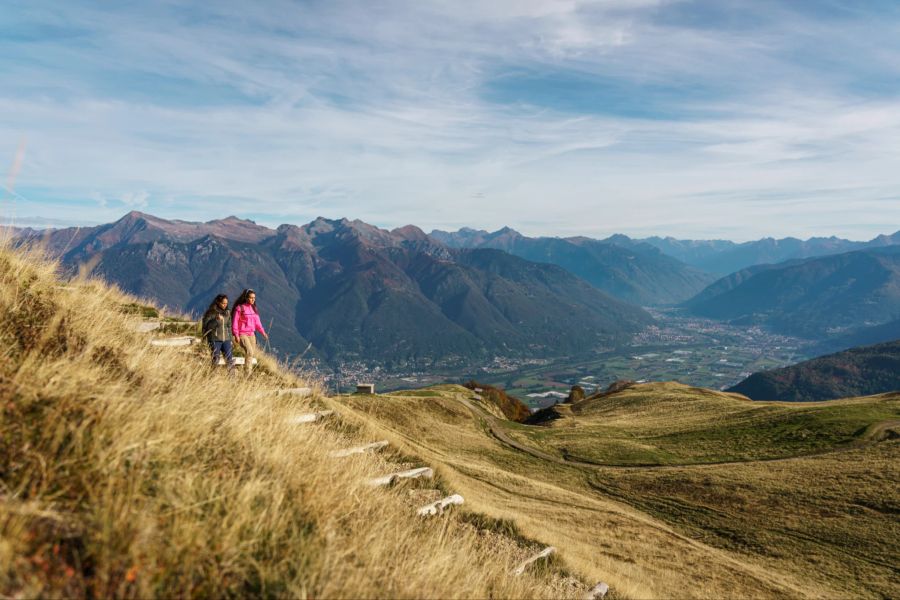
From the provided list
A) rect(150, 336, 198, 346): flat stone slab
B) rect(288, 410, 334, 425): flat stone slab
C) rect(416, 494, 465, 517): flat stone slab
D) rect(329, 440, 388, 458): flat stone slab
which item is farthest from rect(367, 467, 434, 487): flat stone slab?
rect(150, 336, 198, 346): flat stone slab

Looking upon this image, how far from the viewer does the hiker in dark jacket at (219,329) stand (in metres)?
15.0

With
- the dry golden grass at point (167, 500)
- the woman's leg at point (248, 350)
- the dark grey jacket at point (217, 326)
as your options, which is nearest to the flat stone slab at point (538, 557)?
the dry golden grass at point (167, 500)

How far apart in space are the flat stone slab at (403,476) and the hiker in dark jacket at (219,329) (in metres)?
6.57

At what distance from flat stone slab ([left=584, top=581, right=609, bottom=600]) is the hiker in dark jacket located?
11.4 m

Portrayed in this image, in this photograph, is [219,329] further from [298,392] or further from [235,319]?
[298,392]

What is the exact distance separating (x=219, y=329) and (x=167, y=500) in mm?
10930

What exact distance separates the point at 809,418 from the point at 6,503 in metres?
44.5

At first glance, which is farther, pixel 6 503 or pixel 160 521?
pixel 160 521

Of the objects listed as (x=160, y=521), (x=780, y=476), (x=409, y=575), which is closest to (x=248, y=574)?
(x=160, y=521)

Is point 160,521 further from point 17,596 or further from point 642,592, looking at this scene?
point 642,592

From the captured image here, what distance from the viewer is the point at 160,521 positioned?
15.5 ft

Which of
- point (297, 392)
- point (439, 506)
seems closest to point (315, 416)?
point (297, 392)

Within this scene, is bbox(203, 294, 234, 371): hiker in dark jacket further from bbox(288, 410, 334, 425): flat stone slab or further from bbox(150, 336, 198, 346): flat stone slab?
bbox(288, 410, 334, 425): flat stone slab

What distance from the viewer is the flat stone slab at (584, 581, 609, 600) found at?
32.4 feet
